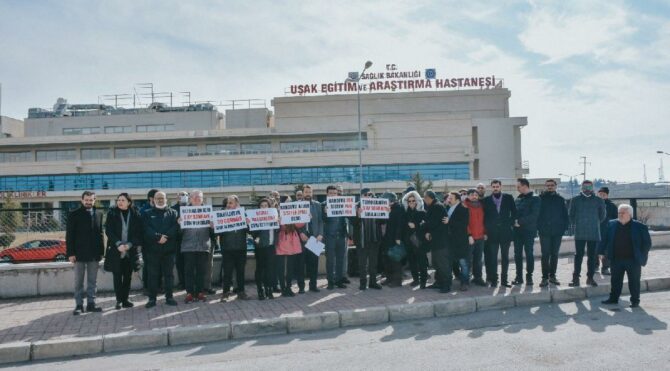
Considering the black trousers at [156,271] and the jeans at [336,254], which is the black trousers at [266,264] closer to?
the jeans at [336,254]

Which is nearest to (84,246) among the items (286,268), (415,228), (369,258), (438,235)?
(286,268)

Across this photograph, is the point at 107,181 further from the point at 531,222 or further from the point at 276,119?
the point at 531,222

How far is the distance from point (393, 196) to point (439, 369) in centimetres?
535

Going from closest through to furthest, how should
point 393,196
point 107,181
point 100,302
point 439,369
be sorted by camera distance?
point 439,369
point 100,302
point 393,196
point 107,181

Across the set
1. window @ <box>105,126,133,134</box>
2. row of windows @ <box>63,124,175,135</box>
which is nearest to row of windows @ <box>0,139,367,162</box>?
row of windows @ <box>63,124,175,135</box>

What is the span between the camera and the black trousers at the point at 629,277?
8.20 m

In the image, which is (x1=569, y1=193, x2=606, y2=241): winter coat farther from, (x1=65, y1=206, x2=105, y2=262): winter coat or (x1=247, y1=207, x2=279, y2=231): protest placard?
(x1=65, y1=206, x2=105, y2=262): winter coat

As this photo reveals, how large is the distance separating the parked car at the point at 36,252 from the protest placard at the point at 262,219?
4.05 meters

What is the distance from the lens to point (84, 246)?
8281 mm

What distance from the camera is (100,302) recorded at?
9133 mm

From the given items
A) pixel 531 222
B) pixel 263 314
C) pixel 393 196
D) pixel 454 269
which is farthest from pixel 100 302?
pixel 531 222

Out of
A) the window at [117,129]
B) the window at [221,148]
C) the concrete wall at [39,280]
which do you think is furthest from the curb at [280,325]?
the window at [117,129]

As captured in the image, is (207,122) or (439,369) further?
(207,122)

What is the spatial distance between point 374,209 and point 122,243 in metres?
4.68
